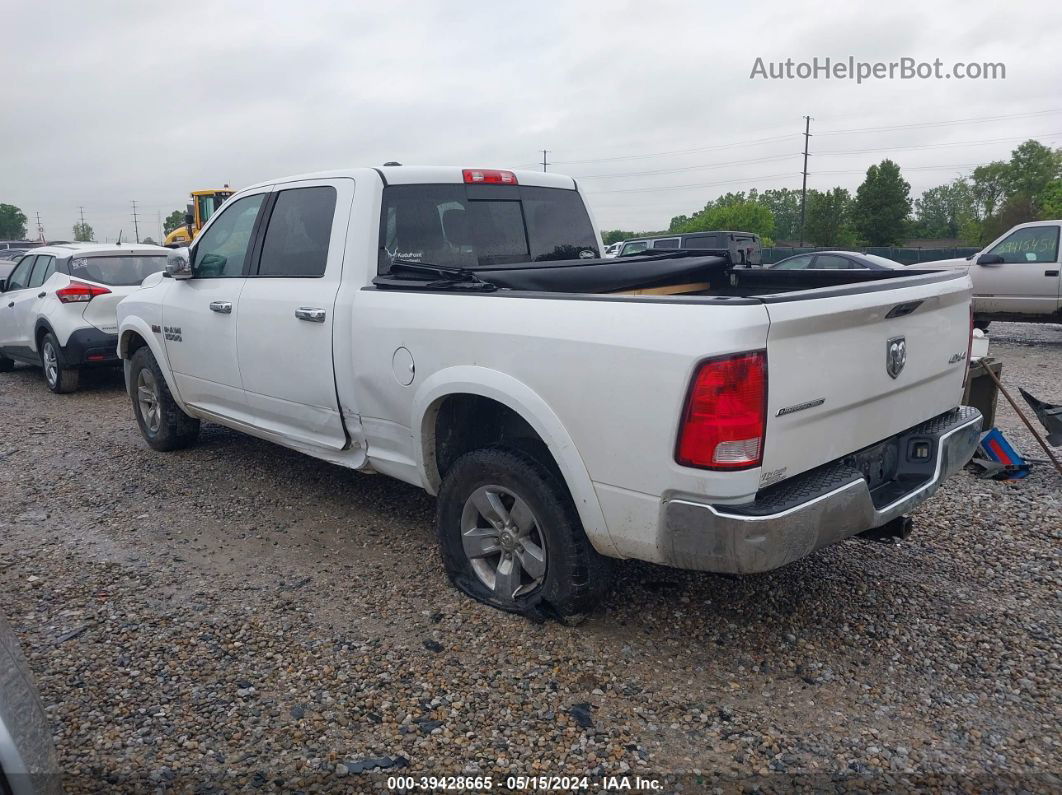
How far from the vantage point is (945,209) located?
114 metres

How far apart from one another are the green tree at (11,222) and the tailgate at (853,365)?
129m

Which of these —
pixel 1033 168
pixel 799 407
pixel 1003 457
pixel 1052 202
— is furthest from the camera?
pixel 1033 168

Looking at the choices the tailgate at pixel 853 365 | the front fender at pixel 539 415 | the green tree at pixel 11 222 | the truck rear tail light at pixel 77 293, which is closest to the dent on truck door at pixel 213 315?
the front fender at pixel 539 415

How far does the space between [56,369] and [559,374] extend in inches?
326

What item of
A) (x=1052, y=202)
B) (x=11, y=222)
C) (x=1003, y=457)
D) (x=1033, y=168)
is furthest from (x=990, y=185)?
(x=11, y=222)

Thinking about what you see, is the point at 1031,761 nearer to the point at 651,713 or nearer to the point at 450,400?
the point at 651,713

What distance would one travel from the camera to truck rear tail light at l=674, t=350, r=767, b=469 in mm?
2691

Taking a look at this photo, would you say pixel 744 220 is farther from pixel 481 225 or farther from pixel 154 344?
pixel 481 225

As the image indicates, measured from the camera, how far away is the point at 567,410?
3.10 m

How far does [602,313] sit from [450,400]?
1.05m

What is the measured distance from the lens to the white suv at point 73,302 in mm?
9031

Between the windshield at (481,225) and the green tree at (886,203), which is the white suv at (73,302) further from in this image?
the green tree at (886,203)

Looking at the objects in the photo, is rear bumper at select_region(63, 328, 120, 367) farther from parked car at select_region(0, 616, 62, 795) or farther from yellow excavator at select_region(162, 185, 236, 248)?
yellow excavator at select_region(162, 185, 236, 248)

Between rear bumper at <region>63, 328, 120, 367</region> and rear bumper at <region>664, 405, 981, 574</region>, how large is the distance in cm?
811
